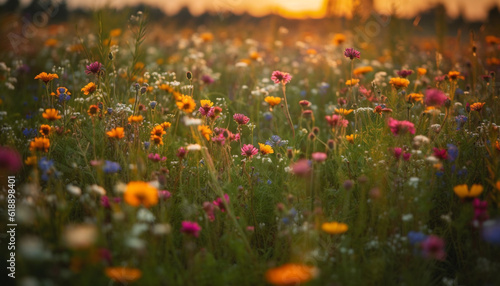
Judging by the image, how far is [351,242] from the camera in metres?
1.88

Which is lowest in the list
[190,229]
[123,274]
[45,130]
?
[123,274]

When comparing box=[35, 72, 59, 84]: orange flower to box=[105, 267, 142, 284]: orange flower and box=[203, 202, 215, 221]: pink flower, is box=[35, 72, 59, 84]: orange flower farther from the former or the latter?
box=[105, 267, 142, 284]: orange flower

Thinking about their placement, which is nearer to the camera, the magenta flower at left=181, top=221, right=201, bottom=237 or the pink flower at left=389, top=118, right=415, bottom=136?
the magenta flower at left=181, top=221, right=201, bottom=237

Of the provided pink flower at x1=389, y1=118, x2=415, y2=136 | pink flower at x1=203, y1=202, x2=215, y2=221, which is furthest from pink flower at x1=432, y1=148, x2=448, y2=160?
pink flower at x1=203, y1=202, x2=215, y2=221

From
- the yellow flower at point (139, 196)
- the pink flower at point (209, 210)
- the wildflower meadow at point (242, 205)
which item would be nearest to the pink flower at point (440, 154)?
the wildflower meadow at point (242, 205)

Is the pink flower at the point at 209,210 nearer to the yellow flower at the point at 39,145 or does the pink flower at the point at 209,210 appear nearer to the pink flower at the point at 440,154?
the yellow flower at the point at 39,145

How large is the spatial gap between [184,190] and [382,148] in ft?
4.47

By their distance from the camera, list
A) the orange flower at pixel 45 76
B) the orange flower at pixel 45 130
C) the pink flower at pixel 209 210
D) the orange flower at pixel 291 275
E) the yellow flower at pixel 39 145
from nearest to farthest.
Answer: the orange flower at pixel 291 275
the pink flower at pixel 209 210
the yellow flower at pixel 39 145
the orange flower at pixel 45 130
the orange flower at pixel 45 76

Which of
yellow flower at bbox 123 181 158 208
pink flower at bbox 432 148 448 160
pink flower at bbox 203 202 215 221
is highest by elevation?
Answer: pink flower at bbox 432 148 448 160

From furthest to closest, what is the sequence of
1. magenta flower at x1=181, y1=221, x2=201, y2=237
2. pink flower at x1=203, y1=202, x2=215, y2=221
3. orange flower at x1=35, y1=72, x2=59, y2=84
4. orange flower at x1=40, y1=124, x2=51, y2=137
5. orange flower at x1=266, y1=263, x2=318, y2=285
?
orange flower at x1=35, y1=72, x2=59, y2=84 → orange flower at x1=40, y1=124, x2=51, y2=137 → pink flower at x1=203, y1=202, x2=215, y2=221 → magenta flower at x1=181, y1=221, x2=201, y2=237 → orange flower at x1=266, y1=263, x2=318, y2=285

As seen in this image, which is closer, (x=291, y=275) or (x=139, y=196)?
(x=291, y=275)

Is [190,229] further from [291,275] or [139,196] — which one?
[291,275]

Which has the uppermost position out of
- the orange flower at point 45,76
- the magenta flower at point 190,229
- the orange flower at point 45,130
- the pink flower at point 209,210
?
the orange flower at point 45,76

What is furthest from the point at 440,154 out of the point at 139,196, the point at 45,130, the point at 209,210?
the point at 45,130
